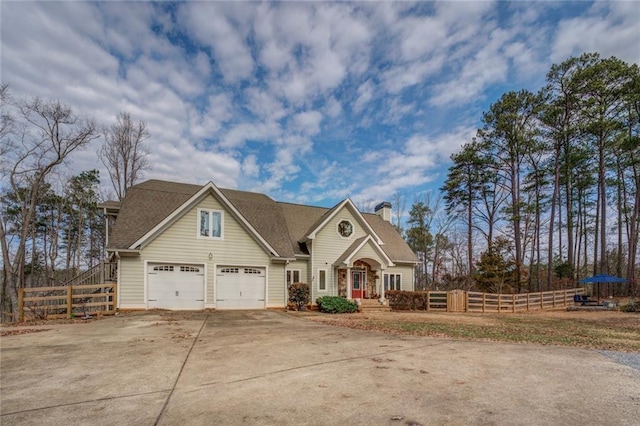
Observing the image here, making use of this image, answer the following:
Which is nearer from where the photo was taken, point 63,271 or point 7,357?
point 7,357

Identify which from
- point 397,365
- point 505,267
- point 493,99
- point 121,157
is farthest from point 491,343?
point 121,157

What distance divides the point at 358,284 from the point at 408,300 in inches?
145

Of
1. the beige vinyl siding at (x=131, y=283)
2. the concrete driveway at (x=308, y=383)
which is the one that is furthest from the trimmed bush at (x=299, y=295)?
the concrete driveway at (x=308, y=383)

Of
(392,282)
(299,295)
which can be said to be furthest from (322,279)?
(392,282)

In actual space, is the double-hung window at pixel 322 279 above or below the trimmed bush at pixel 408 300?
above

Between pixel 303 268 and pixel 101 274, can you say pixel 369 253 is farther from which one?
pixel 101 274

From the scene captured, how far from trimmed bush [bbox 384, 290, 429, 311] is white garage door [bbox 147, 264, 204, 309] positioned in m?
10.5

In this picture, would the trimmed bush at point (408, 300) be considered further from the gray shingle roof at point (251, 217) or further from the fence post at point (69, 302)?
the fence post at point (69, 302)

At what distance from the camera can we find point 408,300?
19125 millimetres

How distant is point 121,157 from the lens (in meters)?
28.7

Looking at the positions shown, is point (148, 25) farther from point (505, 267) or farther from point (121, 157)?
point (505, 267)

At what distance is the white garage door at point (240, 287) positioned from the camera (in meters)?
16.7

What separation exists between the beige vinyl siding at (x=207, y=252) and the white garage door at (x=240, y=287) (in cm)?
32

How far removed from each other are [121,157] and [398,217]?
3029 cm
